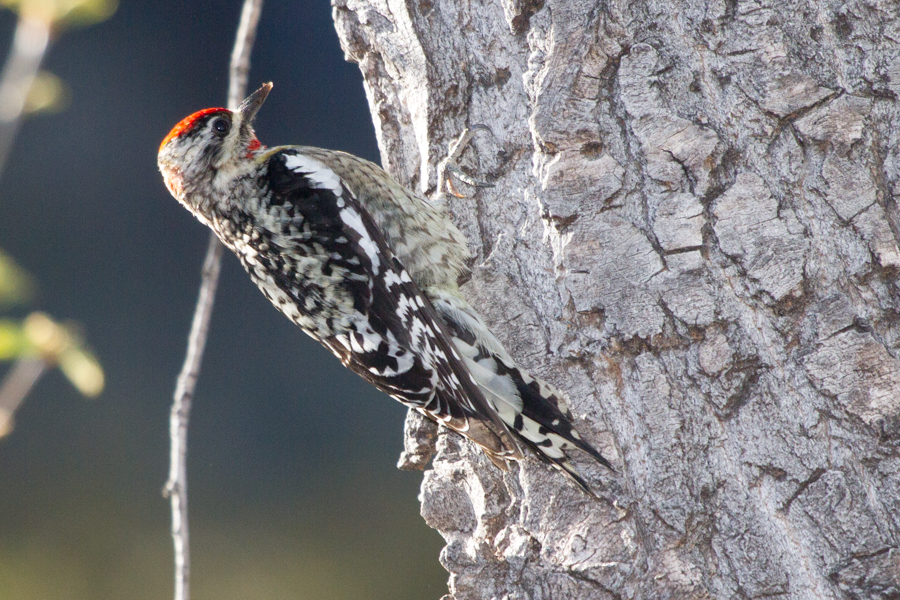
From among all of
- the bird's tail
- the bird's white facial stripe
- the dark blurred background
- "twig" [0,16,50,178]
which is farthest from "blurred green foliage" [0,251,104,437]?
the dark blurred background

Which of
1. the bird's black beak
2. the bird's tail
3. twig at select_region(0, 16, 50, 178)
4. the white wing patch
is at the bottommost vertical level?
the bird's tail

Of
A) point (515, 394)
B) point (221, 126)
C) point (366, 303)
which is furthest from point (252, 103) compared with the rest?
point (515, 394)

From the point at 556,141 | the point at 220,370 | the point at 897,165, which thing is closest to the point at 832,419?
the point at 897,165

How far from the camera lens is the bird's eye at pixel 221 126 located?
1.90m

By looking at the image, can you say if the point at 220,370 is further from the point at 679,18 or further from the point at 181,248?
the point at 679,18

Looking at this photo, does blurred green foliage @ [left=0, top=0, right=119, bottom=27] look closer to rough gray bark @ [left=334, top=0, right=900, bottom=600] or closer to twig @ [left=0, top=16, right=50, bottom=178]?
twig @ [left=0, top=16, right=50, bottom=178]

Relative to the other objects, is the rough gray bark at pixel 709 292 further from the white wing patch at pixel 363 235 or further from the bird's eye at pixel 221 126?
the bird's eye at pixel 221 126

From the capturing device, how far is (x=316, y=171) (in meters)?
1.74

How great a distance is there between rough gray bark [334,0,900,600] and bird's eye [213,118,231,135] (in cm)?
87

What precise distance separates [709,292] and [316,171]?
1027mm

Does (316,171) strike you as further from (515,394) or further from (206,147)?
(515,394)

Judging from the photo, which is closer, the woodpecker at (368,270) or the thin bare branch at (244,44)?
the woodpecker at (368,270)

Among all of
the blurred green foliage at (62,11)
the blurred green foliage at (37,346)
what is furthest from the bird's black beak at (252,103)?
the blurred green foliage at (37,346)

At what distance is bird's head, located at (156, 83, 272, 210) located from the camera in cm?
189
